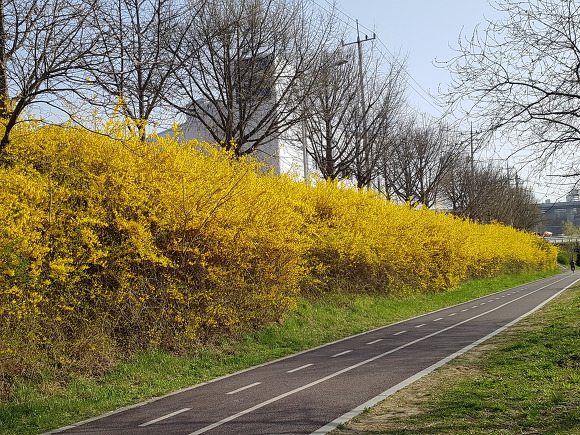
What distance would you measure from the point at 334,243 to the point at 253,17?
7527 millimetres

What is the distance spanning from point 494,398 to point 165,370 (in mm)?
5849

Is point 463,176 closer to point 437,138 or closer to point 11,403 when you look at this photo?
point 437,138

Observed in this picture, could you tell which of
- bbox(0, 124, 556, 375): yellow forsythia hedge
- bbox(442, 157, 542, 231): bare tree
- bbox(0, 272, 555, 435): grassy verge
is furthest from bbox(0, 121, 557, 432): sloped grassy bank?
bbox(442, 157, 542, 231): bare tree

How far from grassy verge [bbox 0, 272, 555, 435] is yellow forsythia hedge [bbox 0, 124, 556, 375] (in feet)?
1.30

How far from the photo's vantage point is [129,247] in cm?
1073

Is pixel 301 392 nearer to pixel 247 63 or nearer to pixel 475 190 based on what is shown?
pixel 247 63

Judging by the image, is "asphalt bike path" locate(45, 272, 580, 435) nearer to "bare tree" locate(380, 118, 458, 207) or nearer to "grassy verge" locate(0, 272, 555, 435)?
"grassy verge" locate(0, 272, 555, 435)

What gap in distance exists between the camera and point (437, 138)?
35.5m

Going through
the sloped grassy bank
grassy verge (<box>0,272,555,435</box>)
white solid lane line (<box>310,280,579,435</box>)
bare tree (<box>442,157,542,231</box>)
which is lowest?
white solid lane line (<box>310,280,579,435</box>)

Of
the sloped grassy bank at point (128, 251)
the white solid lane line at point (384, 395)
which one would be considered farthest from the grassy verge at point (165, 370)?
the white solid lane line at point (384, 395)

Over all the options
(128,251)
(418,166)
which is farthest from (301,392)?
(418,166)

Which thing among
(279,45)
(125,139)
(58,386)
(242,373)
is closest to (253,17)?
(279,45)

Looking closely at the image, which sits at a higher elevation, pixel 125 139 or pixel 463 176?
pixel 463 176

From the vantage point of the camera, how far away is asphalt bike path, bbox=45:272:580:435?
6766mm
